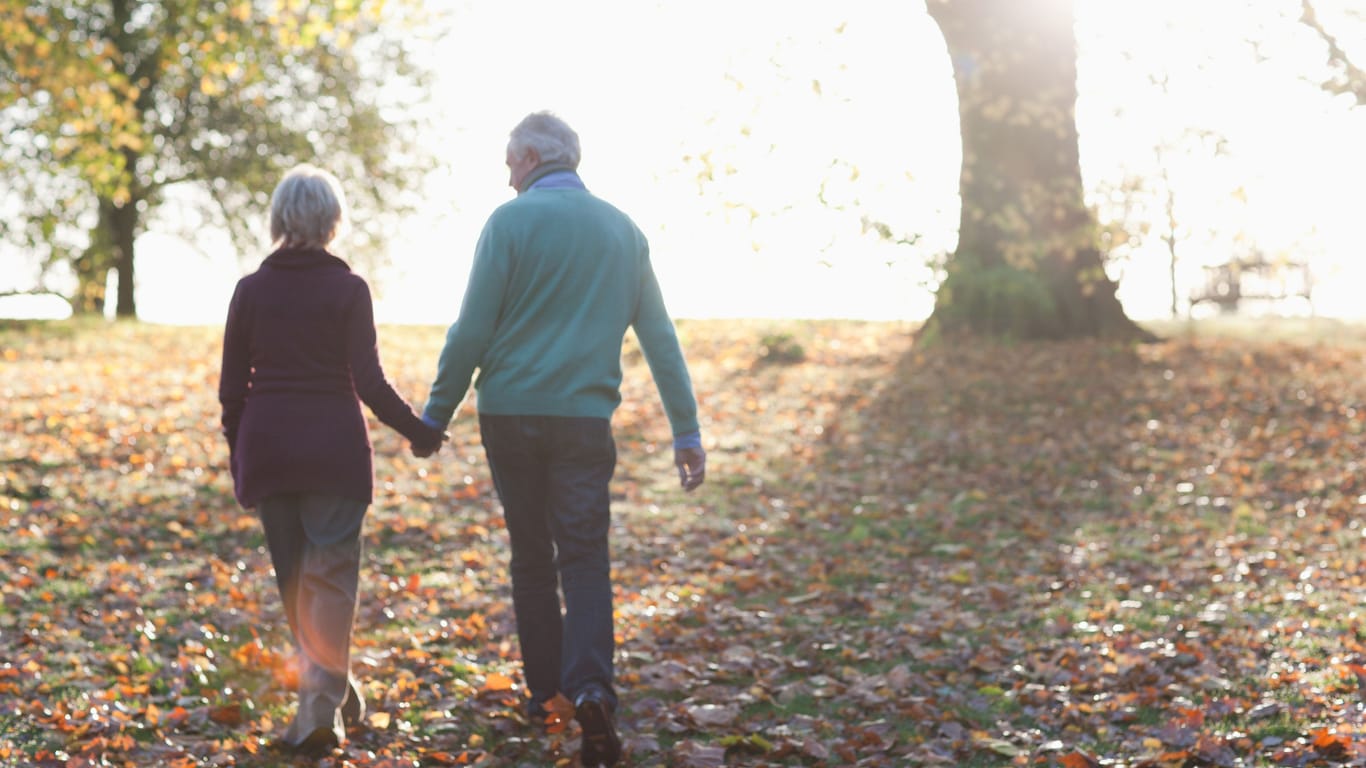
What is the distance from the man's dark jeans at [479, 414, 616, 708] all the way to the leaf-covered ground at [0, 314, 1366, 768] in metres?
0.51

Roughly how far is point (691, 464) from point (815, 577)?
163 inches

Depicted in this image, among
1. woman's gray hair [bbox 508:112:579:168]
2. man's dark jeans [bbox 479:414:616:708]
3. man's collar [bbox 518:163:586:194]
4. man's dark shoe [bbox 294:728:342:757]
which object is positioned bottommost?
man's dark shoe [bbox 294:728:342:757]

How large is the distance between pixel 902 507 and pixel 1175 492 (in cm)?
255

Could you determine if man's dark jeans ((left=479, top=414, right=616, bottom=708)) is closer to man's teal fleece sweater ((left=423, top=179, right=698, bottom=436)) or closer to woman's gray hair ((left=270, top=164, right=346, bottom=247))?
man's teal fleece sweater ((left=423, top=179, right=698, bottom=436))

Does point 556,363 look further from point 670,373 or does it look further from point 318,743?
point 318,743

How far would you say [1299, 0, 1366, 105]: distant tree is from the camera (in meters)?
12.0

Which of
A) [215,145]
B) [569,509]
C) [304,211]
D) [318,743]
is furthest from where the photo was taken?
[215,145]

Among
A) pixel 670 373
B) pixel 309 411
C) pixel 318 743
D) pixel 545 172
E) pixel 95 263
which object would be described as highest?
pixel 95 263

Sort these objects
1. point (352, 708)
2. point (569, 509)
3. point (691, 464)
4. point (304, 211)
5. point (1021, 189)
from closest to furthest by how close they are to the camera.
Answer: point (304, 211) → point (569, 509) → point (691, 464) → point (352, 708) → point (1021, 189)

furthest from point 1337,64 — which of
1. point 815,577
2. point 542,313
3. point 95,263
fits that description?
point 95,263

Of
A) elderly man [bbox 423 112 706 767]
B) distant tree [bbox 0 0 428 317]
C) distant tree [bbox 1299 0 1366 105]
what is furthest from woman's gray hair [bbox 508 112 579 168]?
distant tree [bbox 0 0 428 317]

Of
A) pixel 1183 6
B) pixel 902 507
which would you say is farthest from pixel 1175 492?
pixel 1183 6

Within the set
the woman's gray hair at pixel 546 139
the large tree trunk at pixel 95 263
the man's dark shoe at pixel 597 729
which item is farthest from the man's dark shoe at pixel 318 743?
the large tree trunk at pixel 95 263

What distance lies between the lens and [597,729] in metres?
4.89
